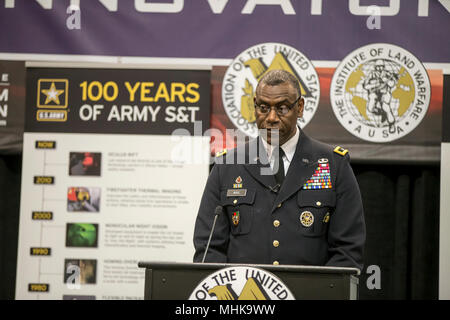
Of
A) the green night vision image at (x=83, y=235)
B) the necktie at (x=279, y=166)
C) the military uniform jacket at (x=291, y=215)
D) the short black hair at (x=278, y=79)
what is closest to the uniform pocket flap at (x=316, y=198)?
the military uniform jacket at (x=291, y=215)

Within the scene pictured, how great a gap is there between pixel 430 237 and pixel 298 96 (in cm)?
190

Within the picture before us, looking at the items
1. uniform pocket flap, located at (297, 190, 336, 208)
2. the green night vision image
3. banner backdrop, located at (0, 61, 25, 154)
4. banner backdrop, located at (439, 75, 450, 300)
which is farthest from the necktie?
banner backdrop, located at (0, 61, 25, 154)

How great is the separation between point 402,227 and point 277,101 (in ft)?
6.10

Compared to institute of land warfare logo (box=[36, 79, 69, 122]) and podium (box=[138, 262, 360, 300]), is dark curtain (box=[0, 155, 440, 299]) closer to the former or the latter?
institute of land warfare logo (box=[36, 79, 69, 122])

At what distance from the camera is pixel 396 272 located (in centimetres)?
376

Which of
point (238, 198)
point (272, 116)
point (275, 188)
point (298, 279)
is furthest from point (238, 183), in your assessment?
point (298, 279)

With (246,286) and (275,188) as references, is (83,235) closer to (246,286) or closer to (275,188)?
(275,188)

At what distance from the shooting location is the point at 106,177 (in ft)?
12.7

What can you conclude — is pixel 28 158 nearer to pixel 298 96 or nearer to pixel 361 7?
pixel 298 96

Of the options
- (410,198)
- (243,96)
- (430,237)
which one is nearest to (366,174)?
(410,198)

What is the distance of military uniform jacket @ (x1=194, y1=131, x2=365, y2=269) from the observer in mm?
2352

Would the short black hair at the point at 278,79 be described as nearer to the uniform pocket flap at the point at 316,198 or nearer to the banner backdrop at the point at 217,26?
the uniform pocket flap at the point at 316,198

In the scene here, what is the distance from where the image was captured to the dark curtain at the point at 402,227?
3.76 metres

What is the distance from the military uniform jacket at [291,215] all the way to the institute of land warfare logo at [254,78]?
1.32 m
